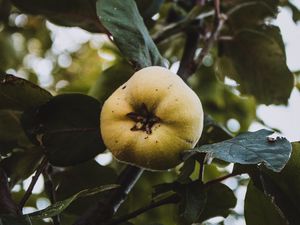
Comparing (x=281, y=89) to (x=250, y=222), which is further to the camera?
(x=281, y=89)

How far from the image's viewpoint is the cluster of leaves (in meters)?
0.77

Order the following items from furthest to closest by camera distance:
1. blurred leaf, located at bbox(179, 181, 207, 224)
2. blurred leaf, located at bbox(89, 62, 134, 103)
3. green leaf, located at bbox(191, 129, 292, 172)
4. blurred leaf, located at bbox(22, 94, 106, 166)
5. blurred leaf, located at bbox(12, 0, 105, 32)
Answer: blurred leaf, located at bbox(89, 62, 134, 103)
blurred leaf, located at bbox(12, 0, 105, 32)
blurred leaf, located at bbox(22, 94, 106, 166)
blurred leaf, located at bbox(179, 181, 207, 224)
green leaf, located at bbox(191, 129, 292, 172)

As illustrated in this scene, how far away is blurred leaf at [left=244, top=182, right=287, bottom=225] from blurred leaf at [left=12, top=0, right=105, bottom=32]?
1.47 feet

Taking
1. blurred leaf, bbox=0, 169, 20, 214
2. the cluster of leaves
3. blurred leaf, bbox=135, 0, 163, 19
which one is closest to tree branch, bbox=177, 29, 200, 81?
the cluster of leaves

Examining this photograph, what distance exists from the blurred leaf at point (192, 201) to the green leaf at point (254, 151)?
0.11m

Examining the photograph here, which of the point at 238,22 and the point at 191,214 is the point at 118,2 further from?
the point at 238,22

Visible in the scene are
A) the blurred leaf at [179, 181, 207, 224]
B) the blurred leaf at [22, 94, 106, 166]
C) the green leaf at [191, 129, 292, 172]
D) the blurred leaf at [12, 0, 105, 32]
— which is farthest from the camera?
the blurred leaf at [12, 0, 105, 32]

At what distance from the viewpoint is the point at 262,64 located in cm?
128

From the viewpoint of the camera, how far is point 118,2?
85 centimetres

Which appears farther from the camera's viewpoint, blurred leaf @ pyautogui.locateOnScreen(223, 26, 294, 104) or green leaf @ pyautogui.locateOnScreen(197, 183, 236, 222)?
blurred leaf @ pyautogui.locateOnScreen(223, 26, 294, 104)

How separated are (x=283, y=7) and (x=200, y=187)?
2.85 ft

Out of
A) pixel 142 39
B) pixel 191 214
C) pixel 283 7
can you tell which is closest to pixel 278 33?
pixel 283 7

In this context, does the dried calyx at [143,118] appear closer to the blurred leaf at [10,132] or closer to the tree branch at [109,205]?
the tree branch at [109,205]

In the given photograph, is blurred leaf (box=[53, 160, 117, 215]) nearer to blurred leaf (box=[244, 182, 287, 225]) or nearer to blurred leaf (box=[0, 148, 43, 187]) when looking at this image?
blurred leaf (box=[0, 148, 43, 187])
